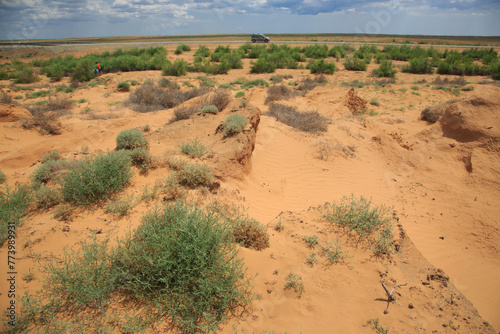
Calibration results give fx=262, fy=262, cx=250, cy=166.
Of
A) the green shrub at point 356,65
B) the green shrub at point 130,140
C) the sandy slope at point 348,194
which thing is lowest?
the sandy slope at point 348,194

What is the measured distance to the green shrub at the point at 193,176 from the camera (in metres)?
4.62

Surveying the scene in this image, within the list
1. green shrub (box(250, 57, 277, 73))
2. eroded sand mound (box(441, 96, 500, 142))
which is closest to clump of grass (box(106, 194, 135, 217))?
eroded sand mound (box(441, 96, 500, 142))

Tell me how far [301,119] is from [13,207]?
296 inches

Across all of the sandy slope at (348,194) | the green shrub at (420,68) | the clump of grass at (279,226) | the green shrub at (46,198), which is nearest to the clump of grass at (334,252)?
the sandy slope at (348,194)

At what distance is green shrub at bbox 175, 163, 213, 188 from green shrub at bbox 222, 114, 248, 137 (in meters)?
1.74

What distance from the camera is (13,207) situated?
3.90 metres

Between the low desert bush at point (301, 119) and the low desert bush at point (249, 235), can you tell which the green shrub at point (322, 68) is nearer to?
the low desert bush at point (301, 119)

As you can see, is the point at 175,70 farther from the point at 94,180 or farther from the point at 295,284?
the point at 295,284

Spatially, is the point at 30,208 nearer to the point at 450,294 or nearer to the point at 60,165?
the point at 60,165

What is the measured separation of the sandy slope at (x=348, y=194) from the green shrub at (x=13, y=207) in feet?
0.58

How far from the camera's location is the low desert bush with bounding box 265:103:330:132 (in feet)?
27.9

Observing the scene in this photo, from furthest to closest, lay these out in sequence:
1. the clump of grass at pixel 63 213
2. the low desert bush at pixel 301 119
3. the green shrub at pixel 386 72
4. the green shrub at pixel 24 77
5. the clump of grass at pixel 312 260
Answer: the green shrub at pixel 386 72 < the green shrub at pixel 24 77 < the low desert bush at pixel 301 119 < the clump of grass at pixel 63 213 < the clump of grass at pixel 312 260

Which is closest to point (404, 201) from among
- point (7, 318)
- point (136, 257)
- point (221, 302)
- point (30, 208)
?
point (221, 302)

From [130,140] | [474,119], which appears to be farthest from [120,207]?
[474,119]
